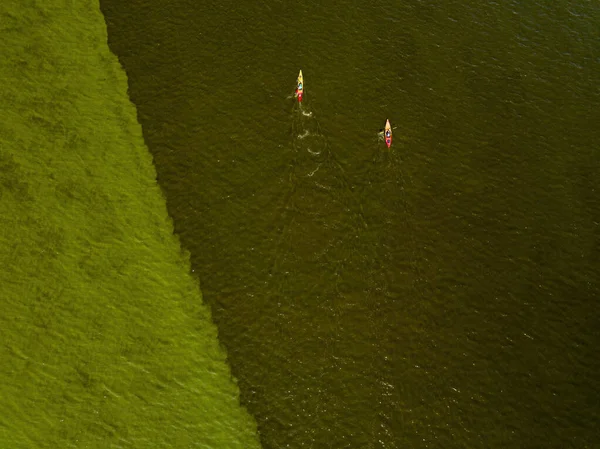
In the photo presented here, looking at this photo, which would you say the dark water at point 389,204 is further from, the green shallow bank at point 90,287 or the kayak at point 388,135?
the green shallow bank at point 90,287

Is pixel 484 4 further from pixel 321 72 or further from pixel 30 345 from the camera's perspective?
pixel 30 345

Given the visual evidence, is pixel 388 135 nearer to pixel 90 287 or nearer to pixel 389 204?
pixel 389 204

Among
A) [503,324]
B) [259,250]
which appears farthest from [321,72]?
[503,324]

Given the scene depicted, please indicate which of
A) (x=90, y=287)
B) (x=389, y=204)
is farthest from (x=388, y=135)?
(x=90, y=287)

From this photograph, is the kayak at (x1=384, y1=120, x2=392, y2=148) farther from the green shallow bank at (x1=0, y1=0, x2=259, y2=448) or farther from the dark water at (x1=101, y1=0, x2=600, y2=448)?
the green shallow bank at (x1=0, y1=0, x2=259, y2=448)

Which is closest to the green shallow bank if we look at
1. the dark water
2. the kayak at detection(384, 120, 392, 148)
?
the dark water

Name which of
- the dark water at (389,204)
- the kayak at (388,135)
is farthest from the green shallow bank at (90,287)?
the kayak at (388,135)
